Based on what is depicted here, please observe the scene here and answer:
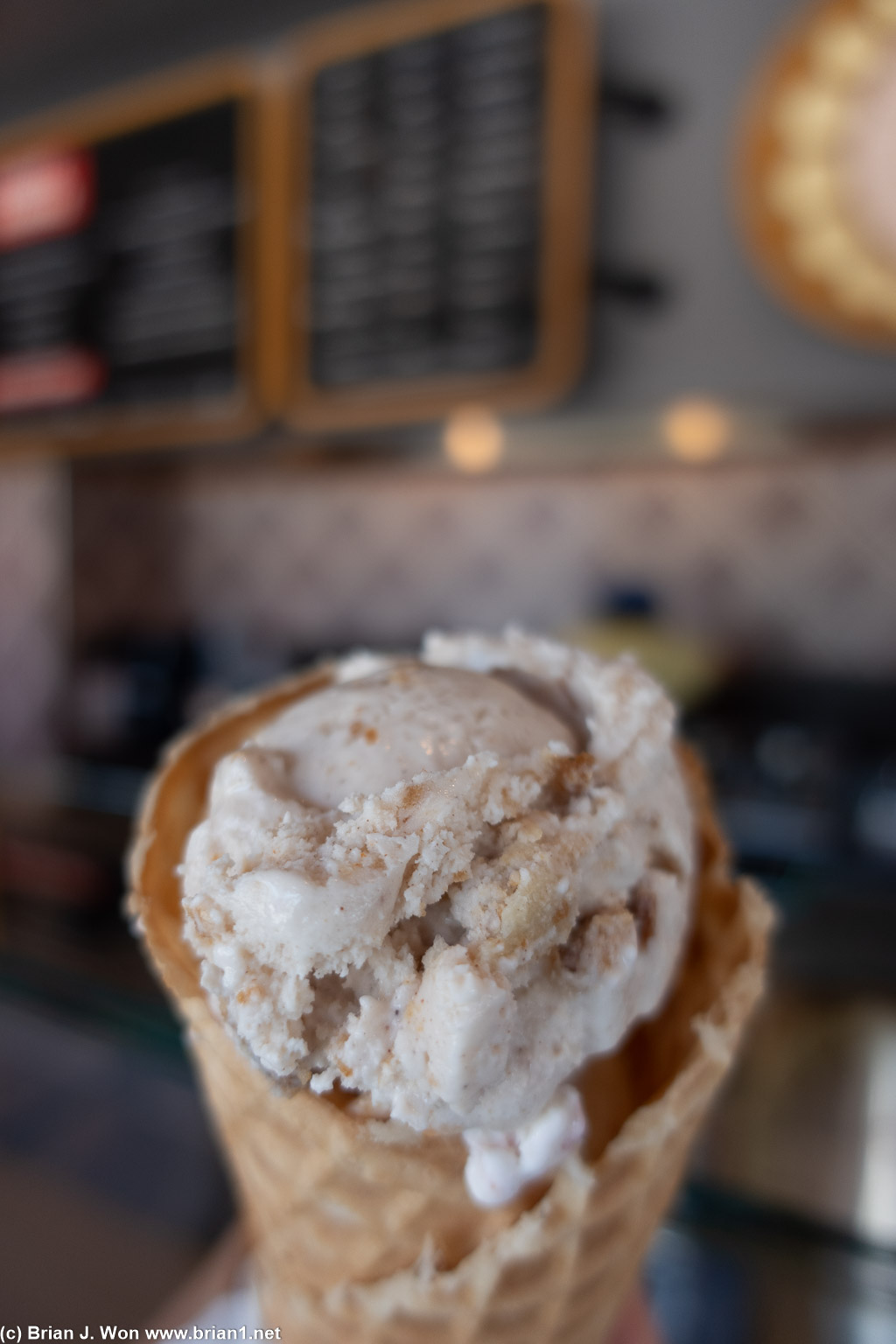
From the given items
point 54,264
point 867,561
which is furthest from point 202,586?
point 867,561

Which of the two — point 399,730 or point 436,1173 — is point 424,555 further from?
point 436,1173

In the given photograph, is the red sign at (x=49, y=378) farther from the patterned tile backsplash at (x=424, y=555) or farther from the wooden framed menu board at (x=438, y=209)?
the wooden framed menu board at (x=438, y=209)

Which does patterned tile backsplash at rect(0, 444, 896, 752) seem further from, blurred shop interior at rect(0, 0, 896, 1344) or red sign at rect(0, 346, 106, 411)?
red sign at rect(0, 346, 106, 411)

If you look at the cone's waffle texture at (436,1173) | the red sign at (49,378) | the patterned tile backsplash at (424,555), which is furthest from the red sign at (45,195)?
the cone's waffle texture at (436,1173)

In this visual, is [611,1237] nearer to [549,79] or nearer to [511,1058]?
[511,1058]

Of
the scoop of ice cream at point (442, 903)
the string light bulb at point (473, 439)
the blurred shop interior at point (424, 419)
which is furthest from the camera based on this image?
the string light bulb at point (473, 439)

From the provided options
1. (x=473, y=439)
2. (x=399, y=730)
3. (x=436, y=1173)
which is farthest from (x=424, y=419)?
(x=436, y=1173)
